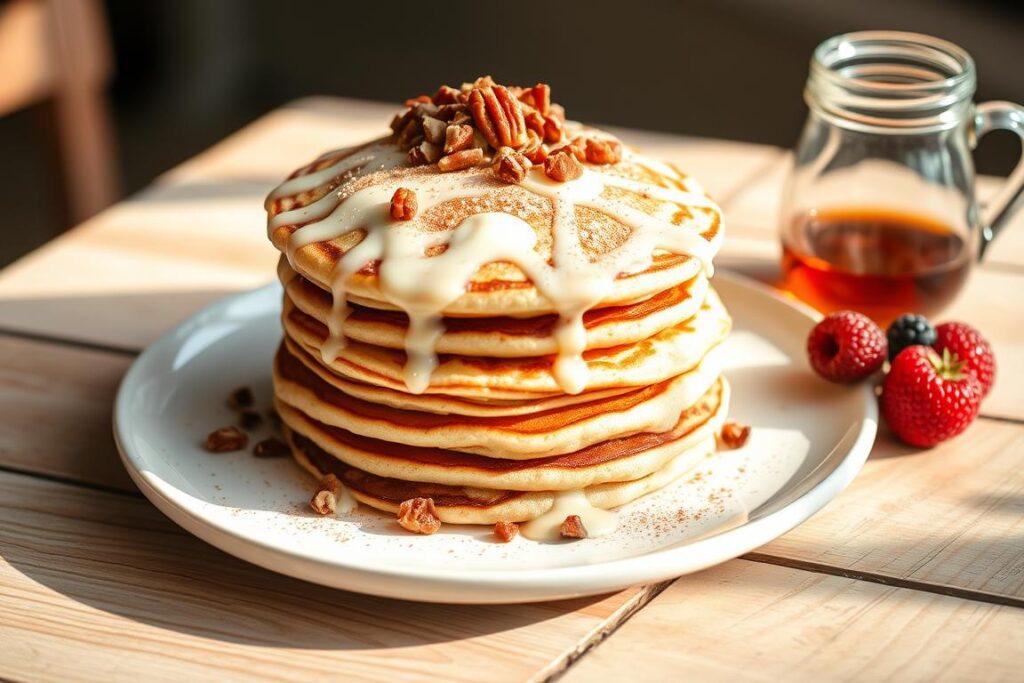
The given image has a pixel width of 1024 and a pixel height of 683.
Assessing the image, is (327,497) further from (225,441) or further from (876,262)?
(876,262)

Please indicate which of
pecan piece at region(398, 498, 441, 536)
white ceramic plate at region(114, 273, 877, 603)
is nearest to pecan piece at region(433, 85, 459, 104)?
white ceramic plate at region(114, 273, 877, 603)

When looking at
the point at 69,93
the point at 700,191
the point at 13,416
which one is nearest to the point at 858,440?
the point at 700,191

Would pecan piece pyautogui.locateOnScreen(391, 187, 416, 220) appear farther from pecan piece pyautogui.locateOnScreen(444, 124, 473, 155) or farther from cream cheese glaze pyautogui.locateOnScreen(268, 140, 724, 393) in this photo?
pecan piece pyautogui.locateOnScreen(444, 124, 473, 155)

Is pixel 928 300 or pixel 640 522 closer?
pixel 640 522

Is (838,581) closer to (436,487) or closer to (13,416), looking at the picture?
(436,487)

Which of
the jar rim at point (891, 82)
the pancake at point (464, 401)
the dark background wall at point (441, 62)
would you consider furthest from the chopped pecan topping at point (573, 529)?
the dark background wall at point (441, 62)

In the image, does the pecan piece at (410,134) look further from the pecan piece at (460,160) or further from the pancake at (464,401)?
the pancake at (464,401)
